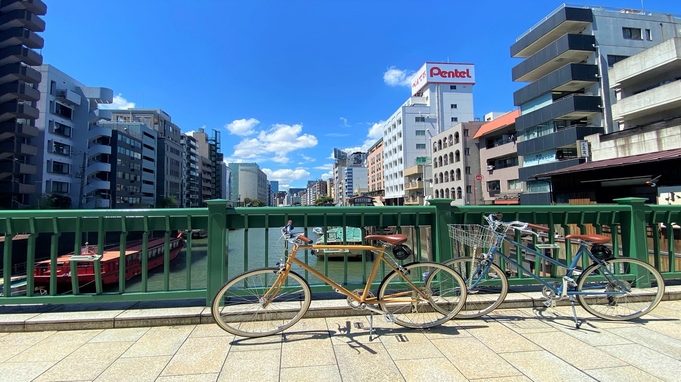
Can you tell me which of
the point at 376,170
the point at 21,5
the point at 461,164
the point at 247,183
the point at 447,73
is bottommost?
the point at 461,164

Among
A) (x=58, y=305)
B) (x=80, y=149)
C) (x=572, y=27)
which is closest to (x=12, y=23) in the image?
(x=80, y=149)

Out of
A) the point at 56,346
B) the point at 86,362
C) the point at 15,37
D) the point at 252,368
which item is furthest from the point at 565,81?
the point at 15,37

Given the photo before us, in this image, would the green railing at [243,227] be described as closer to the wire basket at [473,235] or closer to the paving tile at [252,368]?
the wire basket at [473,235]

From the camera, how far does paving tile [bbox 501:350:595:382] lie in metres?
2.31

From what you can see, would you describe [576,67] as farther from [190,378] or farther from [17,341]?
[17,341]

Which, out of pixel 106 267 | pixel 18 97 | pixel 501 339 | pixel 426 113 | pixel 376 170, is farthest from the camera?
pixel 376 170

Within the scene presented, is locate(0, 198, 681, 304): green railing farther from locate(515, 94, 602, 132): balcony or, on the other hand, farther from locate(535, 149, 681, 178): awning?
locate(515, 94, 602, 132): balcony

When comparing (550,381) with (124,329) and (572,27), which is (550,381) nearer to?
(124,329)

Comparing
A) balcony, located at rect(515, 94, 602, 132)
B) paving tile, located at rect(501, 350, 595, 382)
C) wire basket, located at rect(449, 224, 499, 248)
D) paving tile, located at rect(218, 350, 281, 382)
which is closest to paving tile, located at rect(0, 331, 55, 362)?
paving tile, located at rect(218, 350, 281, 382)

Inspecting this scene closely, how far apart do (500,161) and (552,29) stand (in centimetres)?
1556

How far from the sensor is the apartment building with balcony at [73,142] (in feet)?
129

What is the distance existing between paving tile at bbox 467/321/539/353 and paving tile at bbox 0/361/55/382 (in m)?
3.61

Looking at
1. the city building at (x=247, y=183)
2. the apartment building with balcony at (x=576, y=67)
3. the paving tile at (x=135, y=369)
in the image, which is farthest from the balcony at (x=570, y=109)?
the city building at (x=247, y=183)

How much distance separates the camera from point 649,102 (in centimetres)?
1781
